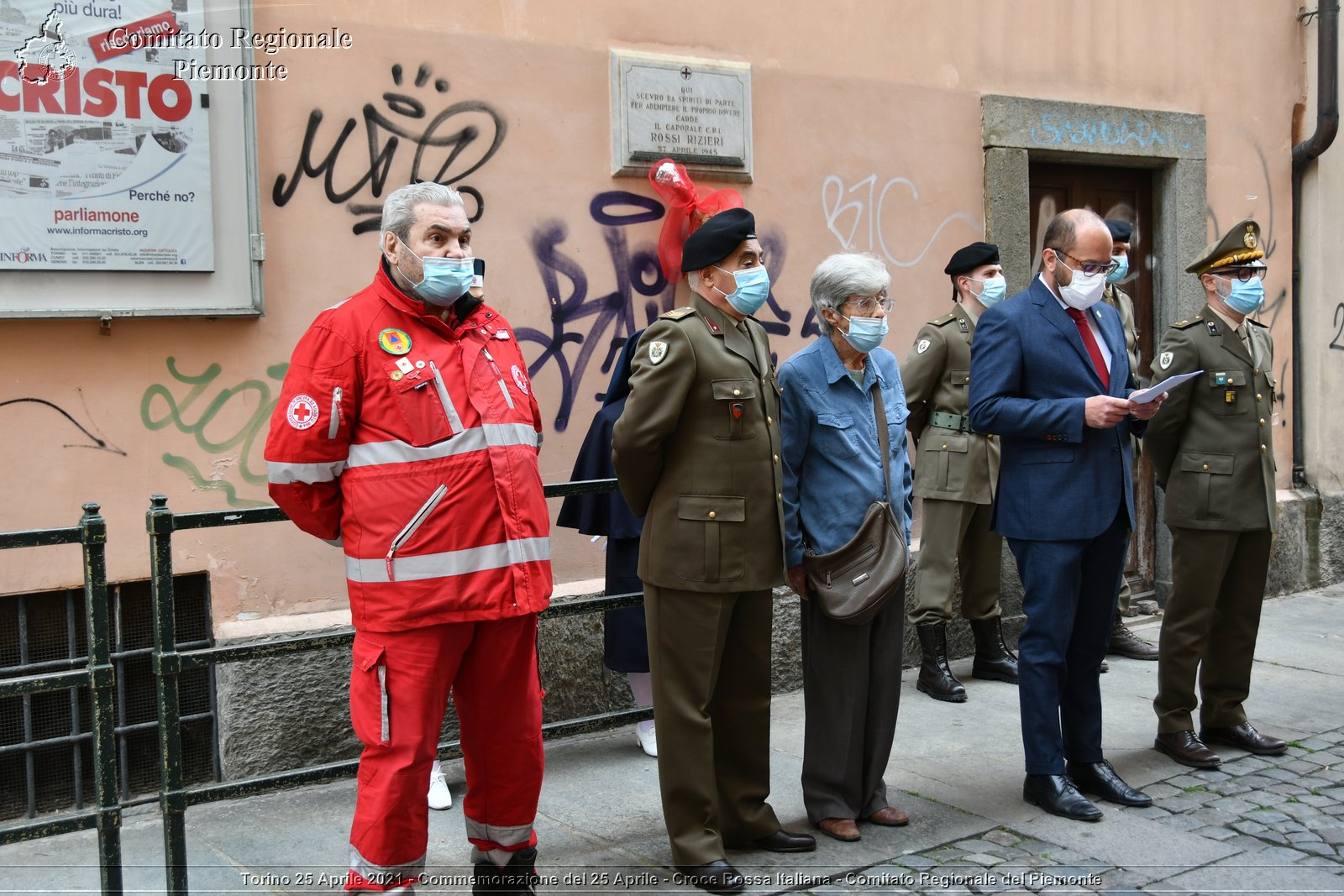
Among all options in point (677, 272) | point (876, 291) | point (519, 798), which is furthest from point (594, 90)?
point (519, 798)

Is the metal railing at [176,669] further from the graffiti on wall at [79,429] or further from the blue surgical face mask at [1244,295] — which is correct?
Result: the blue surgical face mask at [1244,295]

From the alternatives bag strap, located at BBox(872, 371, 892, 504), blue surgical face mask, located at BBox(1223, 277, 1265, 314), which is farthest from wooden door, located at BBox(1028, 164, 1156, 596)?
bag strap, located at BBox(872, 371, 892, 504)

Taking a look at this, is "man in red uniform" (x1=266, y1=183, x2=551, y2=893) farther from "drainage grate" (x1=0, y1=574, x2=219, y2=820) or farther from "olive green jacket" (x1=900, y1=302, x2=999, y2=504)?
"olive green jacket" (x1=900, y1=302, x2=999, y2=504)

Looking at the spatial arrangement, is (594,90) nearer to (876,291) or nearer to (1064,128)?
(876,291)

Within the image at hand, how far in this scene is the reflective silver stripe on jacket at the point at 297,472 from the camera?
326cm

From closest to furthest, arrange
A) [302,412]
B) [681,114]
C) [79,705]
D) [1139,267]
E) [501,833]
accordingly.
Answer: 1. [302,412]
2. [501,833]
3. [79,705]
4. [681,114]
5. [1139,267]

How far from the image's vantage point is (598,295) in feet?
18.8

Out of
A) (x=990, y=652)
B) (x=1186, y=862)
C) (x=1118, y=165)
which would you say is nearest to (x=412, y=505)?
(x=1186, y=862)

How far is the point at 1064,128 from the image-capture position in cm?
730

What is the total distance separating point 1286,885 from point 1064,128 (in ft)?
15.1

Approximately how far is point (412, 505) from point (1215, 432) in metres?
3.13

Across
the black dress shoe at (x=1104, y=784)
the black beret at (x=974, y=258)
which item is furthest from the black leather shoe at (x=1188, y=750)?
the black beret at (x=974, y=258)

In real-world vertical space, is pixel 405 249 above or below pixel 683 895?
above

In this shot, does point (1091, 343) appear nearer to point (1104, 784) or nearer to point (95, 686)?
point (1104, 784)
